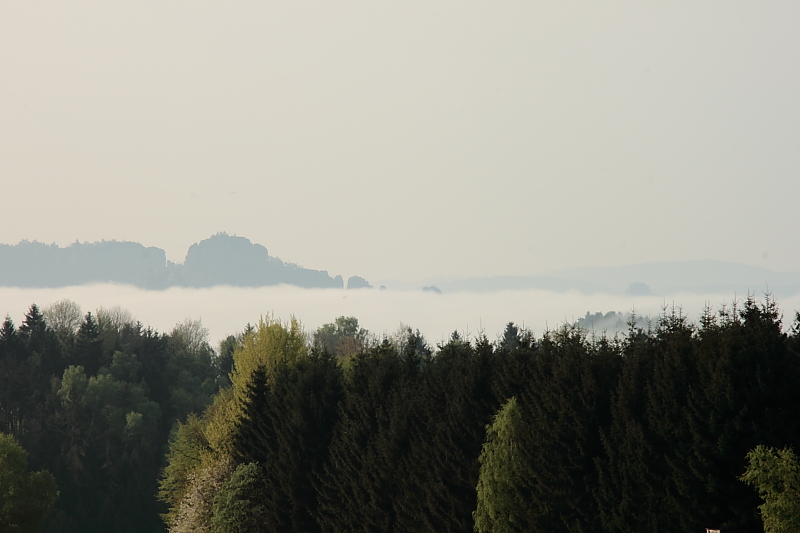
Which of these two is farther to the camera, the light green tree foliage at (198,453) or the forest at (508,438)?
the light green tree foliage at (198,453)

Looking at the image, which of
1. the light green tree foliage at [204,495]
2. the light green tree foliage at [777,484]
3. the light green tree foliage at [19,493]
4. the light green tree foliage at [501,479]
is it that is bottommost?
the light green tree foliage at [19,493]

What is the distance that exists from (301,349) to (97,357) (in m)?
59.6

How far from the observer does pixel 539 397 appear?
1714 inches

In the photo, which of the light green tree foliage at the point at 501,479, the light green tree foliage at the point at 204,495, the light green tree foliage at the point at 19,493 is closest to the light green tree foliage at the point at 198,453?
the light green tree foliage at the point at 204,495

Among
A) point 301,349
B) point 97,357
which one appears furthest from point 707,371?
point 97,357

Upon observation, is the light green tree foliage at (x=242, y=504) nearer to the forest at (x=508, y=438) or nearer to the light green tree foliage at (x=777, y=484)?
the forest at (x=508, y=438)

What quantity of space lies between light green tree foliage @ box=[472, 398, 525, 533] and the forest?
0.08m

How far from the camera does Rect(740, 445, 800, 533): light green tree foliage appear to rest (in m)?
30.9

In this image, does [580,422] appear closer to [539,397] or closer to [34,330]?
[539,397]

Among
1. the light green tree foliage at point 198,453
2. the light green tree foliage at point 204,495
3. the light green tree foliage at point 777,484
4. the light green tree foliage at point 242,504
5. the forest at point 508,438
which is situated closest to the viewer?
the light green tree foliage at point 777,484

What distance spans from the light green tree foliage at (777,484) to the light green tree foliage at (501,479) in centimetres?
1207

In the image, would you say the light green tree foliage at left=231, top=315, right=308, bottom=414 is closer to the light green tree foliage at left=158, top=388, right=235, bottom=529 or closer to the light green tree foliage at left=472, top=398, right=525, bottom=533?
the light green tree foliage at left=158, top=388, right=235, bottom=529

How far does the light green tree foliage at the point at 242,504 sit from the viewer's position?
196ft

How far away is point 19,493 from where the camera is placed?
8338cm
